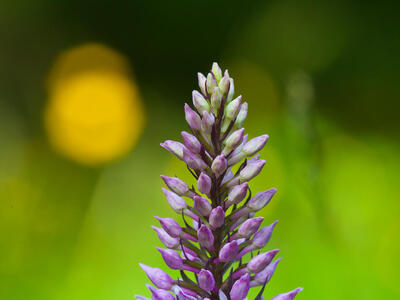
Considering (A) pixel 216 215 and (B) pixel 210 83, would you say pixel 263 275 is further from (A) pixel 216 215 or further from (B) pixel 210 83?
(B) pixel 210 83

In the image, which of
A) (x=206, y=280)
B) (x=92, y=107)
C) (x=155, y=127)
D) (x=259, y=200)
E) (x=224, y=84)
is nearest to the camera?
(x=206, y=280)

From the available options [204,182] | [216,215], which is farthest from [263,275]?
[204,182]

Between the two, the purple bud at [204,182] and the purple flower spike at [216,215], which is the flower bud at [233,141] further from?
the purple bud at [204,182]

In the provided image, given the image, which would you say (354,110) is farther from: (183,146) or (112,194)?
(183,146)

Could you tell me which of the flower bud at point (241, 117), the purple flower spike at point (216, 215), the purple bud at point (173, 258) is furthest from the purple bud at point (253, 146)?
the purple bud at point (173, 258)

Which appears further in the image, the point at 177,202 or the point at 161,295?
the point at 177,202

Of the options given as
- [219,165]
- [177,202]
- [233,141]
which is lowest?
[177,202]
